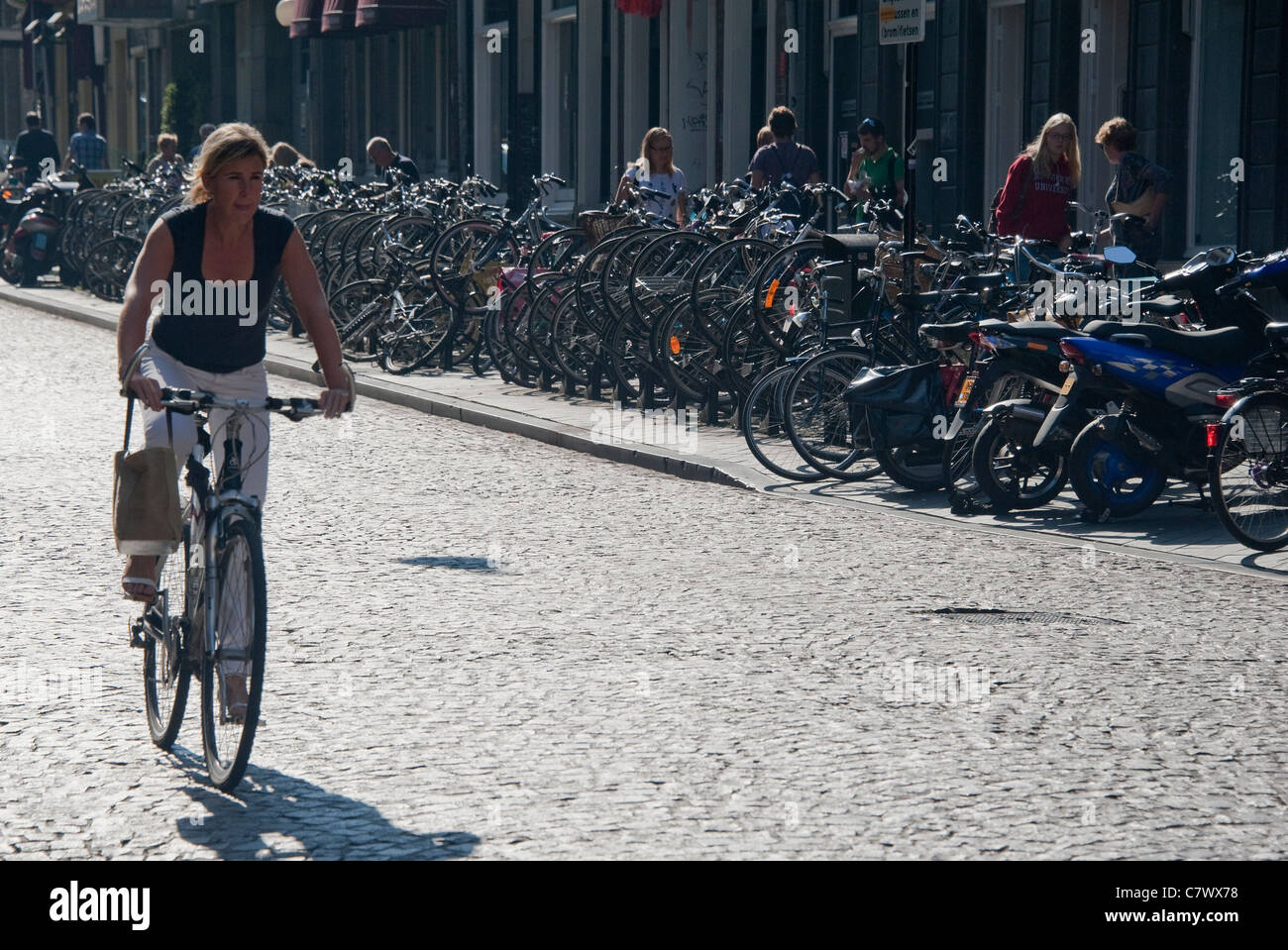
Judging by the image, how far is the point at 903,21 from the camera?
38.9ft

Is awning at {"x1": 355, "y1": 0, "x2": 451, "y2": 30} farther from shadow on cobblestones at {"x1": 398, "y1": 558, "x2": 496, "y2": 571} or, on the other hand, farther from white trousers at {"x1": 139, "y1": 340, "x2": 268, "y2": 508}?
white trousers at {"x1": 139, "y1": 340, "x2": 268, "y2": 508}

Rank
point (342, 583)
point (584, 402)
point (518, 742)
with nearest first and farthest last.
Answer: point (518, 742) → point (342, 583) → point (584, 402)

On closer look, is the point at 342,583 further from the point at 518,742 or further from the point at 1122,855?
the point at 1122,855

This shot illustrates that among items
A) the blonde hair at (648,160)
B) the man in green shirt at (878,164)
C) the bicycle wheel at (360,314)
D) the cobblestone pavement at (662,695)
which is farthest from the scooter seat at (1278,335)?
the bicycle wheel at (360,314)

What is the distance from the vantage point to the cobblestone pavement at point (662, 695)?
4.93m

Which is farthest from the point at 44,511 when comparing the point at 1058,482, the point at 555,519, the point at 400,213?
the point at 400,213

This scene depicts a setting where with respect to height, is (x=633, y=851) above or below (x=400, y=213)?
below

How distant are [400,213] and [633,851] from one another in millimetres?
13220

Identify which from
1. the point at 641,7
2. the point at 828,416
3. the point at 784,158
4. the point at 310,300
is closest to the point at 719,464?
the point at 828,416

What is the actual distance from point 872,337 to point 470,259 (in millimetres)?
5729

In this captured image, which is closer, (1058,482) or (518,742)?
(518,742)

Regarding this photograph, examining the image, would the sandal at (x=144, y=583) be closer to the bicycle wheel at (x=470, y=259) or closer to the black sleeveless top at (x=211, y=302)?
the black sleeveless top at (x=211, y=302)

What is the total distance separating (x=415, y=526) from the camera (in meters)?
9.70

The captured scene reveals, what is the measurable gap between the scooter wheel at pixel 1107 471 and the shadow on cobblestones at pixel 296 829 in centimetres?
535
